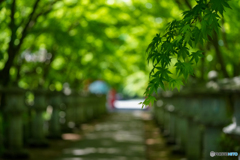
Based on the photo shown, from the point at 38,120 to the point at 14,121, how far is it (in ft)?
7.92

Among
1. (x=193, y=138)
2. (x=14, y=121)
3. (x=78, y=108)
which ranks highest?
(x=78, y=108)

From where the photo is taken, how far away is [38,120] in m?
12.3

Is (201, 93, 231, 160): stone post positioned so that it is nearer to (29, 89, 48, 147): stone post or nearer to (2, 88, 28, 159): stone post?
(2, 88, 28, 159): stone post

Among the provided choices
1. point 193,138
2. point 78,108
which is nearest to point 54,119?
point 78,108

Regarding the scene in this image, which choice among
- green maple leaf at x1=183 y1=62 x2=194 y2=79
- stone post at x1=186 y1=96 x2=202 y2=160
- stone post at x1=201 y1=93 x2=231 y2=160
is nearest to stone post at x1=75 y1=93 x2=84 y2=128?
stone post at x1=186 y1=96 x2=202 y2=160

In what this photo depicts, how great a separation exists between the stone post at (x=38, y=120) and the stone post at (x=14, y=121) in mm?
2176

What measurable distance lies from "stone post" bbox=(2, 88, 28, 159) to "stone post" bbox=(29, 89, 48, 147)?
2.18m

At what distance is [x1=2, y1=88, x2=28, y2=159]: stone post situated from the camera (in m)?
9.80

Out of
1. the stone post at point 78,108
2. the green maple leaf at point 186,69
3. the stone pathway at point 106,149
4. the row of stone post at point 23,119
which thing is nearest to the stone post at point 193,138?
the stone pathway at point 106,149

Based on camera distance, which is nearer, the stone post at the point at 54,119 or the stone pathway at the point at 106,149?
the stone pathway at the point at 106,149

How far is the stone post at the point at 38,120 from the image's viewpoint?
1223 centimetres

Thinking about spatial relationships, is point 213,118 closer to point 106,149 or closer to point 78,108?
point 106,149

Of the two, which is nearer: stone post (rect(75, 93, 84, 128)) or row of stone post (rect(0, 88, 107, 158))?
row of stone post (rect(0, 88, 107, 158))

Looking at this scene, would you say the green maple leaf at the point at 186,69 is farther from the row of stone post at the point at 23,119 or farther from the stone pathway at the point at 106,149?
the stone pathway at the point at 106,149
